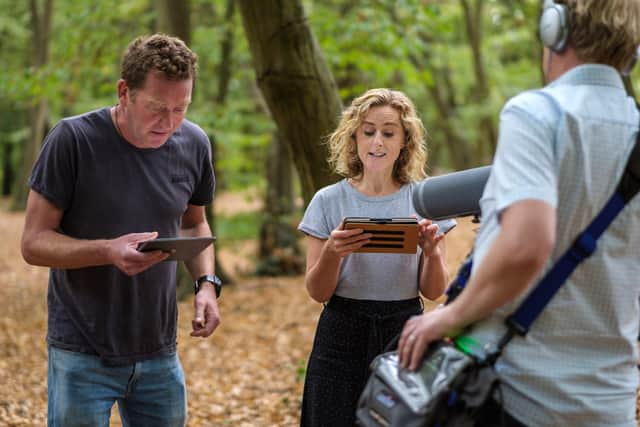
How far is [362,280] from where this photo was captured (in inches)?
135

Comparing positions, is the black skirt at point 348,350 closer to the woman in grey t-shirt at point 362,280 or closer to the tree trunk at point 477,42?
the woman in grey t-shirt at point 362,280

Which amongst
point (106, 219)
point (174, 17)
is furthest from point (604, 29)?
point (174, 17)

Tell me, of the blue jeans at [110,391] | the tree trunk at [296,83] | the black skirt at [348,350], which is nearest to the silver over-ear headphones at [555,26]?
the black skirt at [348,350]

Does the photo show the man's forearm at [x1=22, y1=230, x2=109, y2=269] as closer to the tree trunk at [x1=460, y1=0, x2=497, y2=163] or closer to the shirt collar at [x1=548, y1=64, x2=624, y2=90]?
the shirt collar at [x1=548, y1=64, x2=624, y2=90]

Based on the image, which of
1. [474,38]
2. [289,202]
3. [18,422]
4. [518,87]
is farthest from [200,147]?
[518,87]

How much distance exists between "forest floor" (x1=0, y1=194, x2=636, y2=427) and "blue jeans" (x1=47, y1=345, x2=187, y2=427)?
3.04 metres

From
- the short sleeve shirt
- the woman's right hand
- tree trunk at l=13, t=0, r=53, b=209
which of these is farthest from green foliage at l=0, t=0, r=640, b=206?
the short sleeve shirt

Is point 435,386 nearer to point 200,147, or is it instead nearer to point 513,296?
point 513,296

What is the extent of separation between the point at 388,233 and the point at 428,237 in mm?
261

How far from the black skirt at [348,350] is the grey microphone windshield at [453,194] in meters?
0.75

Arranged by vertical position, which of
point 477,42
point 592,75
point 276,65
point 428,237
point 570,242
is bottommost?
point 428,237

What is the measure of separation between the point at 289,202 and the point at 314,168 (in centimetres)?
987

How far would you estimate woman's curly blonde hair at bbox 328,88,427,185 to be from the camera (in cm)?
354

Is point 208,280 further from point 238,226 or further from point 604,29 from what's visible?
point 238,226
